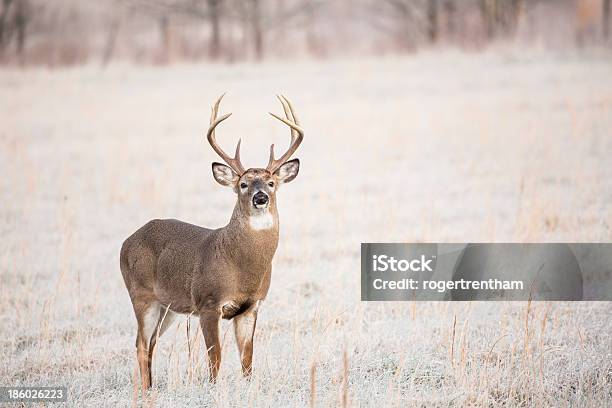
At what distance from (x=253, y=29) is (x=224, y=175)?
10279 mm

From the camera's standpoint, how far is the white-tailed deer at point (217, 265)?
312 centimetres

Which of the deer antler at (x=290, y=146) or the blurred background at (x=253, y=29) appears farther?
the blurred background at (x=253, y=29)

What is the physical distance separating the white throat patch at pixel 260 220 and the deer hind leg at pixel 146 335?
18.1 inches

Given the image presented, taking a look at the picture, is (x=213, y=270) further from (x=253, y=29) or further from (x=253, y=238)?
(x=253, y=29)

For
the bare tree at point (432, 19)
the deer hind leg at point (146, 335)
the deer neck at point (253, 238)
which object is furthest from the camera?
the bare tree at point (432, 19)

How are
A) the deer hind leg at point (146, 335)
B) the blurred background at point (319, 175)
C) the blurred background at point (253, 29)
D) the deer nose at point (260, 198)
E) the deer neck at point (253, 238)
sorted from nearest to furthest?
the deer nose at point (260, 198)
the deer neck at point (253, 238)
the deer hind leg at point (146, 335)
the blurred background at point (319, 175)
the blurred background at point (253, 29)

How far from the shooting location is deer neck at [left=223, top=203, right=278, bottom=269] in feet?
10.4

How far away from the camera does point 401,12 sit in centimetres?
1495

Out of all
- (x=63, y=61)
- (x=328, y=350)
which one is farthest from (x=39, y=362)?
(x=63, y=61)

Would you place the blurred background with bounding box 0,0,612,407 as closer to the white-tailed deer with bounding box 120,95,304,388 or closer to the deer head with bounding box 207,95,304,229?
the white-tailed deer with bounding box 120,95,304,388

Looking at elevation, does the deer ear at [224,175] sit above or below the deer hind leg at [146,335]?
above

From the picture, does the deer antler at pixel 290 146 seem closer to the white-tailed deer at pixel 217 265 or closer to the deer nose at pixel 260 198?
the white-tailed deer at pixel 217 265

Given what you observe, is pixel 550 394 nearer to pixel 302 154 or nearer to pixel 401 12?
pixel 302 154

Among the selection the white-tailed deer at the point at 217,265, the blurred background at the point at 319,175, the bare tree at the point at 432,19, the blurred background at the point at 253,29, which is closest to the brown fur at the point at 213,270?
the white-tailed deer at the point at 217,265
